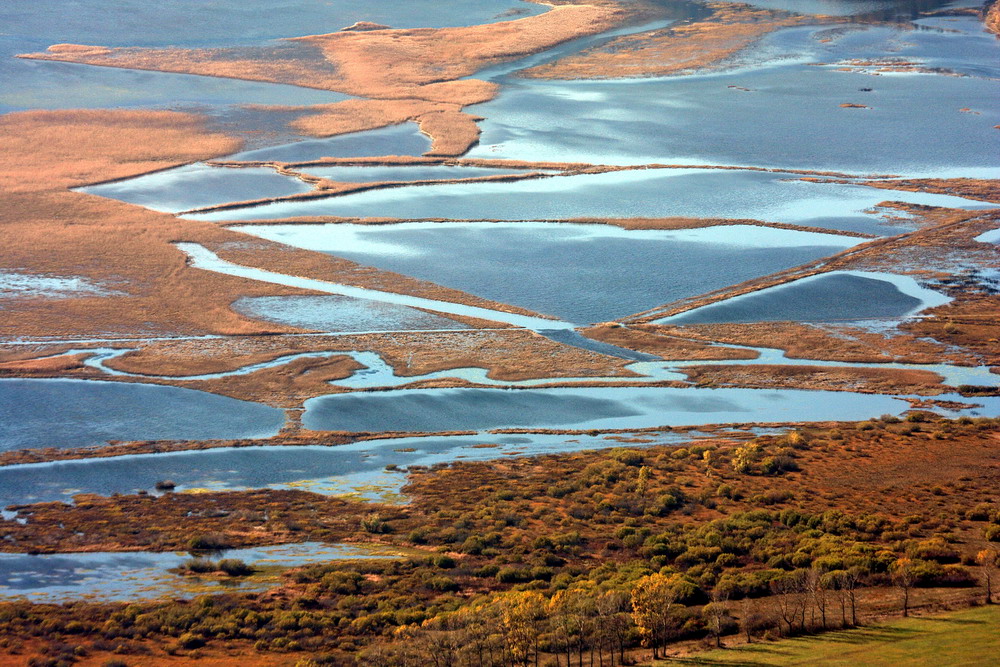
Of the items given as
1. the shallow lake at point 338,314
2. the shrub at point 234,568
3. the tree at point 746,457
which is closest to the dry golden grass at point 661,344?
the shallow lake at point 338,314

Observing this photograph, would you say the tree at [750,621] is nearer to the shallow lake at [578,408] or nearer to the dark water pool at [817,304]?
the shallow lake at [578,408]

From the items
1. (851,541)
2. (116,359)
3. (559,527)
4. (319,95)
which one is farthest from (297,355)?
(319,95)

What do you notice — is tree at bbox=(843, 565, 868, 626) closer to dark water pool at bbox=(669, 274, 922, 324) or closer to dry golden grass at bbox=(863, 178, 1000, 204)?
dark water pool at bbox=(669, 274, 922, 324)

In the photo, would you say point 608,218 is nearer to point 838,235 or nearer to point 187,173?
point 838,235

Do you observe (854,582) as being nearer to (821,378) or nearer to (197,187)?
(821,378)

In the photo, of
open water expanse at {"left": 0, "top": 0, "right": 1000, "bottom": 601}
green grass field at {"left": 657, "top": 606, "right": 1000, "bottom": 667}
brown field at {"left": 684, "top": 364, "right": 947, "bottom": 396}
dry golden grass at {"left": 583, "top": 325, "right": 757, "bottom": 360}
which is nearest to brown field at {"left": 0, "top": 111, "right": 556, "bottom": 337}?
open water expanse at {"left": 0, "top": 0, "right": 1000, "bottom": 601}

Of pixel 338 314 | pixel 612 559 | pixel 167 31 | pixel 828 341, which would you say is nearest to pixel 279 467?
pixel 612 559
